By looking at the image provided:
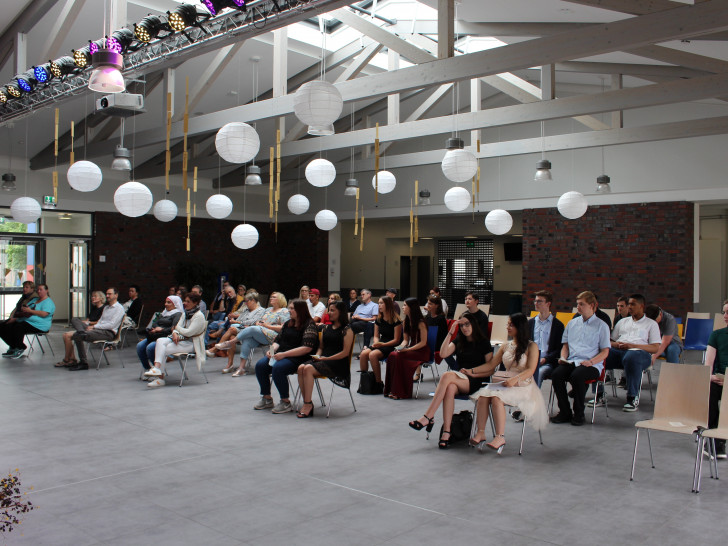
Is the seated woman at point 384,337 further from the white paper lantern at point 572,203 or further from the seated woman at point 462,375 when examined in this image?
the white paper lantern at point 572,203

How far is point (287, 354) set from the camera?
6305 mm

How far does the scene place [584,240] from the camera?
13.4 meters

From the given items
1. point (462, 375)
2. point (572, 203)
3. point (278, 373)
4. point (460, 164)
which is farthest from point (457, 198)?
point (462, 375)

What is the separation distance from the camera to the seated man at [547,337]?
622 cm

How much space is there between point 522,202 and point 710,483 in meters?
10.5

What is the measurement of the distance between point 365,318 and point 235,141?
13.4 feet

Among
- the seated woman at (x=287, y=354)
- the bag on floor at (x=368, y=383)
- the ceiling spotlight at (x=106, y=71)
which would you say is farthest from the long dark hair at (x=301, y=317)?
the ceiling spotlight at (x=106, y=71)

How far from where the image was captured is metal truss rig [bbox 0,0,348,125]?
5.54m

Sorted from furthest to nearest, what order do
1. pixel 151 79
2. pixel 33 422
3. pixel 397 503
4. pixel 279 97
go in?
pixel 151 79 → pixel 279 97 → pixel 33 422 → pixel 397 503

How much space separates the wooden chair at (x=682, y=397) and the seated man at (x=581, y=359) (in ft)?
4.06

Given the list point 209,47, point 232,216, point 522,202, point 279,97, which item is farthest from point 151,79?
point 522,202

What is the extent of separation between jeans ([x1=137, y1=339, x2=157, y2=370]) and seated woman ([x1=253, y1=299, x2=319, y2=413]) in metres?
2.14

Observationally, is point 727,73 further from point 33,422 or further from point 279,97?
point 33,422

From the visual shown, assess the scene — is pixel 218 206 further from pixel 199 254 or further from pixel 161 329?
pixel 199 254
